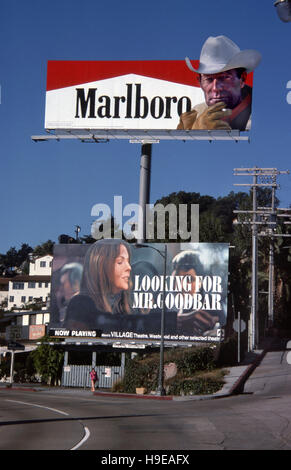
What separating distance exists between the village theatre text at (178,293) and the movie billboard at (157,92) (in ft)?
37.2

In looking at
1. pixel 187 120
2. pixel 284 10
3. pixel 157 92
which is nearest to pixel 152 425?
pixel 284 10

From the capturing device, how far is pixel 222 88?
51875mm

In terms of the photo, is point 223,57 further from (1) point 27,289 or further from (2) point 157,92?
(1) point 27,289

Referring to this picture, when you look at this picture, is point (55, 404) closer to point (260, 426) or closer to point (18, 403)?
point (18, 403)

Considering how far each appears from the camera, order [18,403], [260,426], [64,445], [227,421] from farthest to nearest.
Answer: [18,403], [227,421], [260,426], [64,445]

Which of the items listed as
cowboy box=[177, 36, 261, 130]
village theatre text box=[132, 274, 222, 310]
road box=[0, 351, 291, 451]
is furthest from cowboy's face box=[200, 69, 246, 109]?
road box=[0, 351, 291, 451]

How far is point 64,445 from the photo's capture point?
17.0 m

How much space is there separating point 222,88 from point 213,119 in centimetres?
234

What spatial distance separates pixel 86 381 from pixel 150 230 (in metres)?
30.9

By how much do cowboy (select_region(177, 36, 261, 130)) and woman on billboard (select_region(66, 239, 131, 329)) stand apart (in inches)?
439

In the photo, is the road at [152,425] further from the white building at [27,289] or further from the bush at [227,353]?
the white building at [27,289]

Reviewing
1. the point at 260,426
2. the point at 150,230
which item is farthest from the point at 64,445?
the point at 150,230

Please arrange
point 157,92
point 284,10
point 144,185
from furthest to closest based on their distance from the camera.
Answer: point 144,185
point 157,92
point 284,10

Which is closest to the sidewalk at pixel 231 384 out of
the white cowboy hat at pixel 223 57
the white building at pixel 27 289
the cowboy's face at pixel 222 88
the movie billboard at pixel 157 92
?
the movie billboard at pixel 157 92
